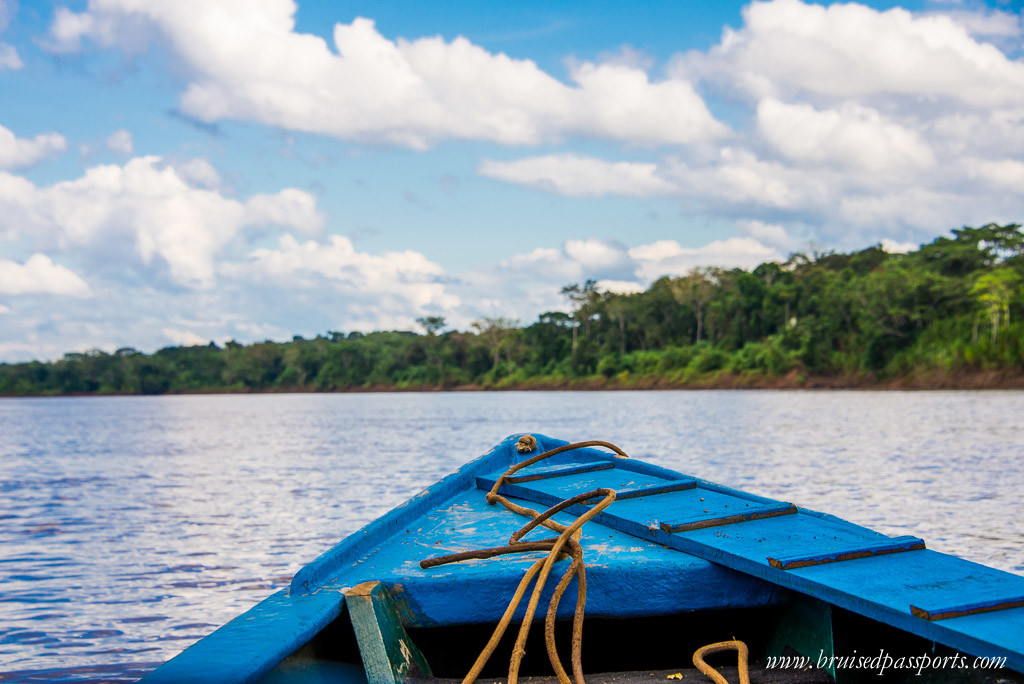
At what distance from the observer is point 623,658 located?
10.2 feet

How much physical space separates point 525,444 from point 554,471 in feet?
1.83

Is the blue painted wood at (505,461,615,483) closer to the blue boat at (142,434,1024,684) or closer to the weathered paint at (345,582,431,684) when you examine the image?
the blue boat at (142,434,1024,684)

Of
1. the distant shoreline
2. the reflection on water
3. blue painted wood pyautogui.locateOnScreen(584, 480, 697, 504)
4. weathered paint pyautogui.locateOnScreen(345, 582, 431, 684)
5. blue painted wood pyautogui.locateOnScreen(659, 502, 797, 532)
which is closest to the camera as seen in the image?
weathered paint pyautogui.locateOnScreen(345, 582, 431, 684)

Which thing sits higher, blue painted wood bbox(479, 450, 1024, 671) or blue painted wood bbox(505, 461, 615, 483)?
blue painted wood bbox(505, 461, 615, 483)

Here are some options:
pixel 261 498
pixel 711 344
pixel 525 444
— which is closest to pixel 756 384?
pixel 711 344

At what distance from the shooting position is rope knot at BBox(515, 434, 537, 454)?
4.54 meters

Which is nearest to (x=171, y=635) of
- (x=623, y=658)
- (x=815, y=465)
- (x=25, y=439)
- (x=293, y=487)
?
(x=623, y=658)

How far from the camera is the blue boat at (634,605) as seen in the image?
2.12 meters

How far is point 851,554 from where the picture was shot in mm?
2504

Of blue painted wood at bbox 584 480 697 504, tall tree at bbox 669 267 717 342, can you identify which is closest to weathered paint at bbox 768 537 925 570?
blue painted wood at bbox 584 480 697 504

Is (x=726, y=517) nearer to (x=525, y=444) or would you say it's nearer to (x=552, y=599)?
(x=552, y=599)

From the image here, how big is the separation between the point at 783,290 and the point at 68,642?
2642 inches

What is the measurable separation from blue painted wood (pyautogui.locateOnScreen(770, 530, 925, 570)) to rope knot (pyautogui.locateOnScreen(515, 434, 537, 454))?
2168mm

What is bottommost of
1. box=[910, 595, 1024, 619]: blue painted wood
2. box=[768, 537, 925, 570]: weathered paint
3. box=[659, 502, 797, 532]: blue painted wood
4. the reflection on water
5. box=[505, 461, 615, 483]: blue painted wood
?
the reflection on water
